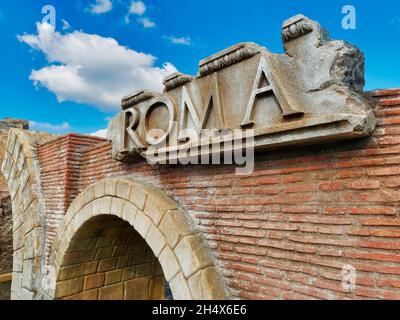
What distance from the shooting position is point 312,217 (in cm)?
227

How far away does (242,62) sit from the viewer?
2.69 meters

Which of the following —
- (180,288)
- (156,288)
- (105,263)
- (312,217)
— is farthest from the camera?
(156,288)

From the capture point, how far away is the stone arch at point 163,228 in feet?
9.18

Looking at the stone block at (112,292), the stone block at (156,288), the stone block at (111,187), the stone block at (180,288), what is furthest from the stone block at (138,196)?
the stone block at (156,288)

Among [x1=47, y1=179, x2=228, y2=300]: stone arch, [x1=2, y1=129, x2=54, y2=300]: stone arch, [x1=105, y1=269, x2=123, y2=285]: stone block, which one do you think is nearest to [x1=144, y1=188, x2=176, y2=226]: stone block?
[x1=47, y1=179, x2=228, y2=300]: stone arch

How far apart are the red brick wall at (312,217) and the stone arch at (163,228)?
15cm

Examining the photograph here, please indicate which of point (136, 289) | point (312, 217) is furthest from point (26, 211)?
point (312, 217)

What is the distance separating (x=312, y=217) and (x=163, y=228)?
1.47m

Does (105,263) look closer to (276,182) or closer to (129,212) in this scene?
(129,212)

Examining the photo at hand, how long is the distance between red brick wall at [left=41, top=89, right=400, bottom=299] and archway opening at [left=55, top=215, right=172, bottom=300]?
7.57ft

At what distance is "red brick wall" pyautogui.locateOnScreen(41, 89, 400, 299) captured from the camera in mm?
1971

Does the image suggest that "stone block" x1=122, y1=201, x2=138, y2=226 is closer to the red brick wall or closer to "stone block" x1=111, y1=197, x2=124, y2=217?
"stone block" x1=111, y1=197, x2=124, y2=217

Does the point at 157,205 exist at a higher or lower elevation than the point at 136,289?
higher

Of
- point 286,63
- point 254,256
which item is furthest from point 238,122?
point 254,256
